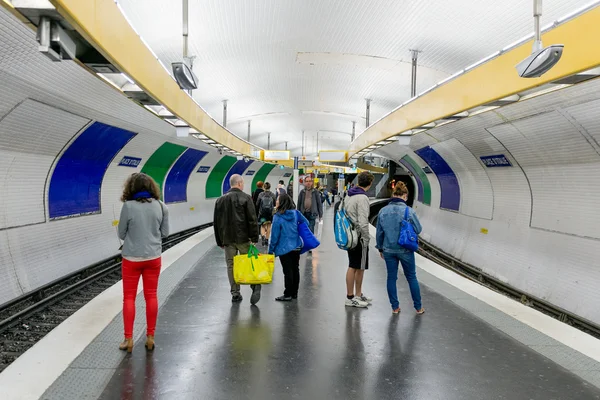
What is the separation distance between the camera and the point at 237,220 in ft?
18.3

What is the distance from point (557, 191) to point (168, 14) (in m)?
6.75

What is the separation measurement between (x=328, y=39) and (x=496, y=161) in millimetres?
4235

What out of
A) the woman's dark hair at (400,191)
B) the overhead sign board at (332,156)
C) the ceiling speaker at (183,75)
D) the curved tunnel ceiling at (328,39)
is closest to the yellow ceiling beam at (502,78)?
the curved tunnel ceiling at (328,39)

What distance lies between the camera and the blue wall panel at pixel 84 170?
26.1ft

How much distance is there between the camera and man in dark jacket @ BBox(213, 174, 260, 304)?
5559 millimetres

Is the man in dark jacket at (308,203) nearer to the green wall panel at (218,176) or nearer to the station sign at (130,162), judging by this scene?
the station sign at (130,162)

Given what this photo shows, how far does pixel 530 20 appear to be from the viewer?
20.8 ft

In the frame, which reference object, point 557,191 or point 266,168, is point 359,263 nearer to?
point 557,191

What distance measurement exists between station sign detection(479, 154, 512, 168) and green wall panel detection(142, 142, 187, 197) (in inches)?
296

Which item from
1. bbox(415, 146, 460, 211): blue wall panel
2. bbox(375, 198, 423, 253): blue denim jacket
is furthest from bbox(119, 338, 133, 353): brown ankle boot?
bbox(415, 146, 460, 211): blue wall panel

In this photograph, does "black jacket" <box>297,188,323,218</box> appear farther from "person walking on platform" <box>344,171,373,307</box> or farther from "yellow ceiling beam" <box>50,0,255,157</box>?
"person walking on platform" <box>344,171,373,307</box>

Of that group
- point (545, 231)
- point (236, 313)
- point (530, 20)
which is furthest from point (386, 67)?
point (236, 313)

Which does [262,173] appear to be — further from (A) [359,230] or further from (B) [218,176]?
(A) [359,230]

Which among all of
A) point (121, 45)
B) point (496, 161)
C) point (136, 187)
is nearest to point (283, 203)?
point (136, 187)
